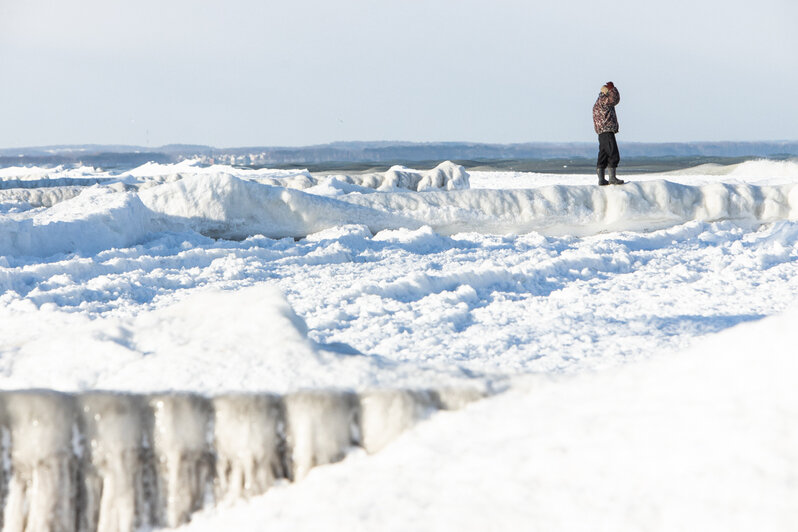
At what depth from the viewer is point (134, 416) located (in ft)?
5.33

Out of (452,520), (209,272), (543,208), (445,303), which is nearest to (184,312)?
(452,520)

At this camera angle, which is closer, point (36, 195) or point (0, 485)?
point (0, 485)

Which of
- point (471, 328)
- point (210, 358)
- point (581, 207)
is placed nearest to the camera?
point (210, 358)

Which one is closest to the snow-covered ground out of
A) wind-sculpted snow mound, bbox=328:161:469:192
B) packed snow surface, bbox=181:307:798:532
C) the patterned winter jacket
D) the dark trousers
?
packed snow surface, bbox=181:307:798:532

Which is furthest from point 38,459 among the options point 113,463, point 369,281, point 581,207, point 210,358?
point 581,207

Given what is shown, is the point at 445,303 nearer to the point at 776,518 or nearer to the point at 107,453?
the point at 107,453

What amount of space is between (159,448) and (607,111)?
6.46 metres

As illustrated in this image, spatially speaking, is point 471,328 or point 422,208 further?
point 422,208

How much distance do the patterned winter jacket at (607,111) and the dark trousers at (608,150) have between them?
0.05 meters

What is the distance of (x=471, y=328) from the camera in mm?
3342

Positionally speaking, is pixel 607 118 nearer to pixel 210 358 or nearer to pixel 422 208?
pixel 422 208

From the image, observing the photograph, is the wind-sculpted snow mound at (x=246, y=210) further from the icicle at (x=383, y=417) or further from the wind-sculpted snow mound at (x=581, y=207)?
the icicle at (x=383, y=417)

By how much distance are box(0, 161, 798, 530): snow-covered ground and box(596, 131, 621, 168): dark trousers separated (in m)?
0.48

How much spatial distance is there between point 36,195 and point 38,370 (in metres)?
7.38
